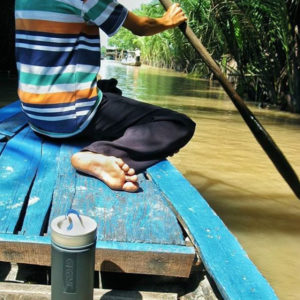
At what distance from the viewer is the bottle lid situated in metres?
1.08

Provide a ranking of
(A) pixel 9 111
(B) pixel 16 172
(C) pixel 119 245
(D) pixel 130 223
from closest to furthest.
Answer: (C) pixel 119 245 → (D) pixel 130 223 → (B) pixel 16 172 → (A) pixel 9 111

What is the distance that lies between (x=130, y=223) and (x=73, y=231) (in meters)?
0.50

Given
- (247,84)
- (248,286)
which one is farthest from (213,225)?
(247,84)

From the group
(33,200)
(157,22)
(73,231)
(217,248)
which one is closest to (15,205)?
(33,200)

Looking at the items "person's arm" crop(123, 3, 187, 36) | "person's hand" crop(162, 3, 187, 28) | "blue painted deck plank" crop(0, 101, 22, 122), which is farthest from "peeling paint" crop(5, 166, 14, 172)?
"blue painted deck plank" crop(0, 101, 22, 122)

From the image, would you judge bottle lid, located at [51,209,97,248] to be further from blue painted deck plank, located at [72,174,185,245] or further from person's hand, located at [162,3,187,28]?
person's hand, located at [162,3,187,28]

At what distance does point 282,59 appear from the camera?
8930 millimetres

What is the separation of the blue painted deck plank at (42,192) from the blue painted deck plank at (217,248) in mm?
476

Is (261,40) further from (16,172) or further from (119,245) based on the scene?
(119,245)

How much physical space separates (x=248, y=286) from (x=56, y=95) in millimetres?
1264

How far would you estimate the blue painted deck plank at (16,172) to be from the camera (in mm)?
1575

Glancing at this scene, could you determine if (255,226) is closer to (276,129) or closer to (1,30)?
(276,129)

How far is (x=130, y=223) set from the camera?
158 cm

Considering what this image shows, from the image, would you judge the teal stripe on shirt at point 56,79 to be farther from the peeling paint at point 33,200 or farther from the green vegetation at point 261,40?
the green vegetation at point 261,40
